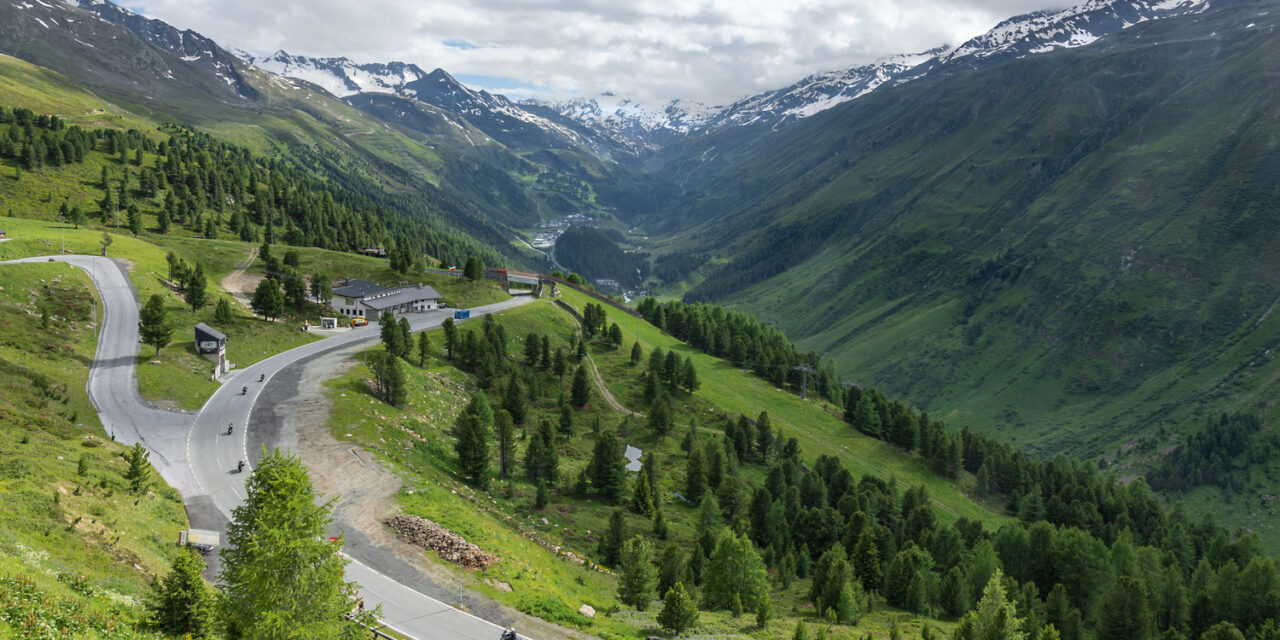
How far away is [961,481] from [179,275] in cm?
15155

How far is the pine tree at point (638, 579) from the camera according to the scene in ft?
168

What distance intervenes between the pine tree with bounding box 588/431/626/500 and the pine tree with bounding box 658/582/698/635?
39478 millimetres

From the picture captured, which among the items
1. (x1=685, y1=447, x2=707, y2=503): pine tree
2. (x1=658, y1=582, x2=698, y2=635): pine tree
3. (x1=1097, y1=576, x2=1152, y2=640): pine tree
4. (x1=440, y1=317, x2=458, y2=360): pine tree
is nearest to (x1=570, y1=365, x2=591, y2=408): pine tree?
(x1=440, y1=317, x2=458, y2=360): pine tree

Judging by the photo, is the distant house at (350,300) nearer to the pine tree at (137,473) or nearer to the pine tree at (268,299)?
the pine tree at (268,299)

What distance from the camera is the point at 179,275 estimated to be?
10688cm

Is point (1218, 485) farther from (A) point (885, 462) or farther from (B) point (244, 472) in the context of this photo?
(B) point (244, 472)

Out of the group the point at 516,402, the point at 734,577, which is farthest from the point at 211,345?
the point at 734,577

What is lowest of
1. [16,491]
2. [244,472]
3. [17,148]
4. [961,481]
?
[961,481]

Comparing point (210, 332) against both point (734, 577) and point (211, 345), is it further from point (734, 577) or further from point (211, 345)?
point (734, 577)

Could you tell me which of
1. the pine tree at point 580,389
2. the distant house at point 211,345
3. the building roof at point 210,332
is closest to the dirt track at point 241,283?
the building roof at point 210,332

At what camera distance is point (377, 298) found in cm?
13025

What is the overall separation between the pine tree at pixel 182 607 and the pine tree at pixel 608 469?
58.3m

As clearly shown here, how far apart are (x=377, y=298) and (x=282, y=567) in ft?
371

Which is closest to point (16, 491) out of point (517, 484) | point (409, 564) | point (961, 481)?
point (409, 564)
